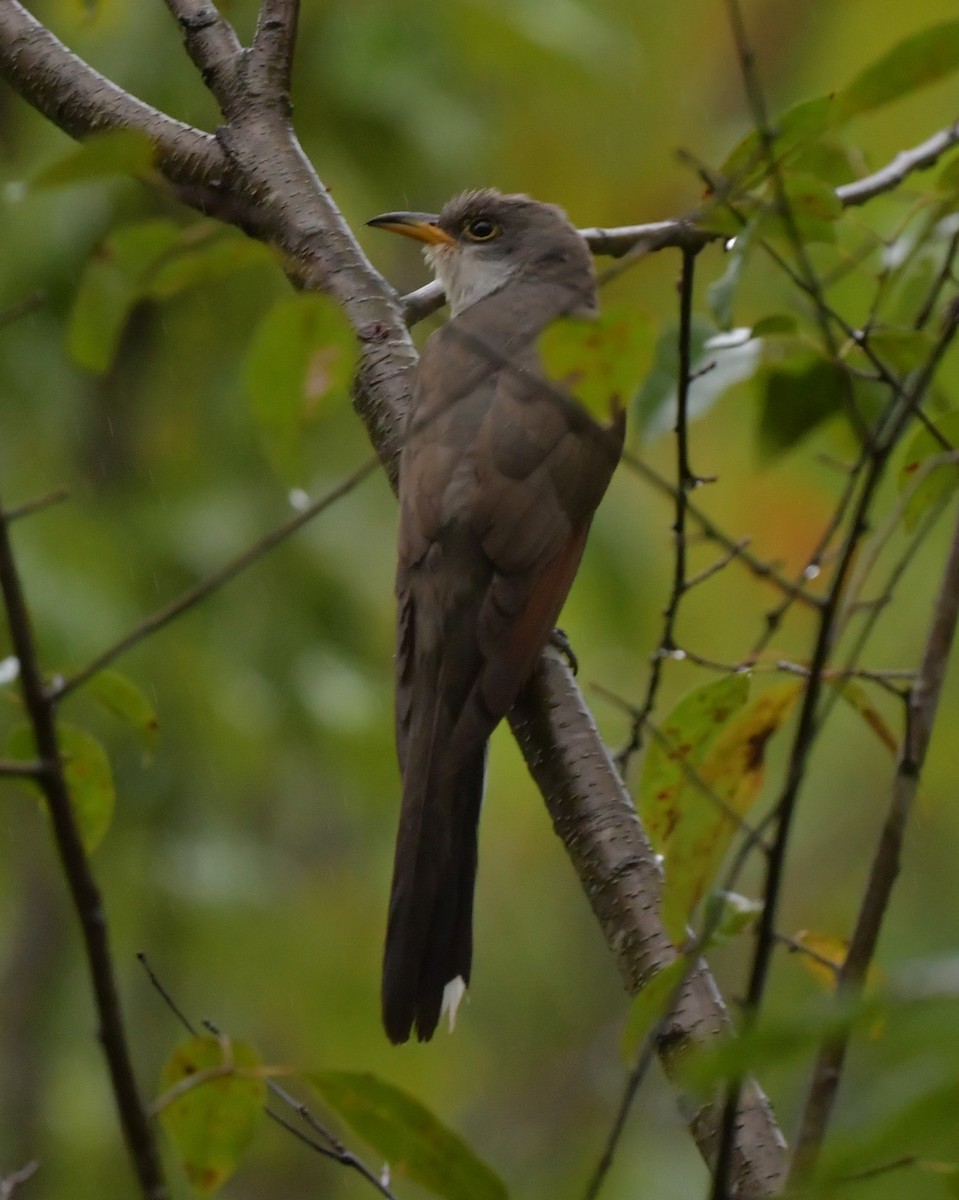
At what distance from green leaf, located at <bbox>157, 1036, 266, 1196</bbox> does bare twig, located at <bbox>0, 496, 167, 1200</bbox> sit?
239 mm

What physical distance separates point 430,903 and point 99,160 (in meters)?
1.66

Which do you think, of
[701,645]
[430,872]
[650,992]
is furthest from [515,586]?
[701,645]

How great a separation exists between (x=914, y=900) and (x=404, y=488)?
6.87 meters

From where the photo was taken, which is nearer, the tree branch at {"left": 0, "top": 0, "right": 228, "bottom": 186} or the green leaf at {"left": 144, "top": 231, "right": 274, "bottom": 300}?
the green leaf at {"left": 144, "top": 231, "right": 274, "bottom": 300}

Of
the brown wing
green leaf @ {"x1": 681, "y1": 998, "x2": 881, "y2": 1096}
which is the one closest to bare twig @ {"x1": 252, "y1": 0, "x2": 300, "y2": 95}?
the brown wing

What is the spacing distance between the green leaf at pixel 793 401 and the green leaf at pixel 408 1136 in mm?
1717

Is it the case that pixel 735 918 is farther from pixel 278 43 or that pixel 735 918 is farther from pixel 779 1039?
pixel 278 43

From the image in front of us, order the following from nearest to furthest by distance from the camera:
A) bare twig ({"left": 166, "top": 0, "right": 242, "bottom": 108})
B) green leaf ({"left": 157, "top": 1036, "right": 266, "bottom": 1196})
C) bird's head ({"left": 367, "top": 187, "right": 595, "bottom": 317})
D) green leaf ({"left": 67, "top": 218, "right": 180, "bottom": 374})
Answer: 1. green leaf ({"left": 157, "top": 1036, "right": 266, "bottom": 1196})
2. green leaf ({"left": 67, "top": 218, "right": 180, "bottom": 374})
3. bare twig ({"left": 166, "top": 0, "right": 242, "bottom": 108})
4. bird's head ({"left": 367, "top": 187, "right": 595, "bottom": 317})

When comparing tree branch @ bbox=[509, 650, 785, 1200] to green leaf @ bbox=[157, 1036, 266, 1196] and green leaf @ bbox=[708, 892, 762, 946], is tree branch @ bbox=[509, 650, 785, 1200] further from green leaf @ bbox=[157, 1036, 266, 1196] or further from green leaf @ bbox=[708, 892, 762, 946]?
green leaf @ bbox=[157, 1036, 266, 1196]

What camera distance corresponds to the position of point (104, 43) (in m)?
5.39

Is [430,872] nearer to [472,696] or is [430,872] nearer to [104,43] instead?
[472,696]

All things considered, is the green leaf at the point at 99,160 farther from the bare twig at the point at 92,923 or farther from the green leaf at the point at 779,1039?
the green leaf at the point at 779,1039

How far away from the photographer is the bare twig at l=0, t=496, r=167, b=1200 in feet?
4.22

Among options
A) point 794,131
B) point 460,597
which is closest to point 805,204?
point 794,131
